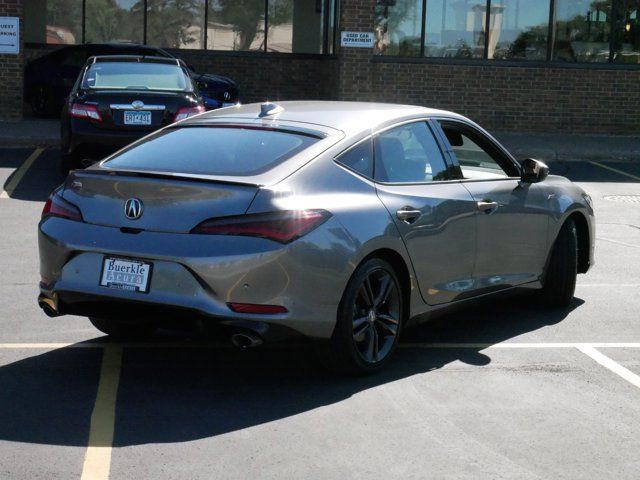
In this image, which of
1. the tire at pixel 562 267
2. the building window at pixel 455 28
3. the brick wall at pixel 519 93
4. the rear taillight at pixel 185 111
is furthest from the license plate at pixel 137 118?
the building window at pixel 455 28

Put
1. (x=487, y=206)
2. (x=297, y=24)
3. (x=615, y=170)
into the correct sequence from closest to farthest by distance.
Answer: (x=487, y=206)
(x=615, y=170)
(x=297, y=24)

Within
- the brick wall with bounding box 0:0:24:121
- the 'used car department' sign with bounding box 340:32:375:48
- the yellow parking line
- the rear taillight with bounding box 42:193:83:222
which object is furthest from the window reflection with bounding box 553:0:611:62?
the rear taillight with bounding box 42:193:83:222

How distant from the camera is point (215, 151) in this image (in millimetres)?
6703

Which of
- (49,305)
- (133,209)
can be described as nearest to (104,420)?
(49,305)

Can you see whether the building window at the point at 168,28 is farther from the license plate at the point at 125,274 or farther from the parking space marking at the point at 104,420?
the license plate at the point at 125,274

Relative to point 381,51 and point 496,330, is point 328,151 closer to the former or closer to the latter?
point 496,330

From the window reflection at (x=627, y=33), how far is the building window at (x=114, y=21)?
32.7 ft

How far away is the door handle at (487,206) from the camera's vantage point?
757 cm

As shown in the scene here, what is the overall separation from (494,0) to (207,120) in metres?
16.2

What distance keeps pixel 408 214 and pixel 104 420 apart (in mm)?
2117

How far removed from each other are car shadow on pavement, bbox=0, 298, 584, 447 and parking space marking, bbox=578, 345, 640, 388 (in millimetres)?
556

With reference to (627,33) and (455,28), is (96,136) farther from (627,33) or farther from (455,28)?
(627,33)

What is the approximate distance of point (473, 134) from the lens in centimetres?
801

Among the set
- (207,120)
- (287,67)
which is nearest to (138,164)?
(207,120)
